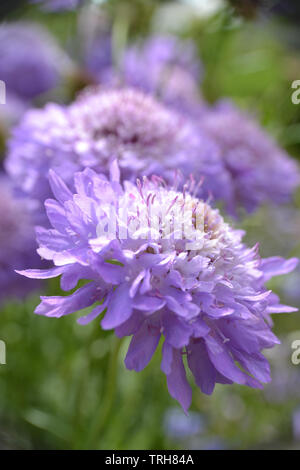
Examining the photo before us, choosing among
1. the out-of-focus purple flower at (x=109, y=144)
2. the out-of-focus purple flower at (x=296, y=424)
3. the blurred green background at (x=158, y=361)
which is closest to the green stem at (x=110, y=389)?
the blurred green background at (x=158, y=361)

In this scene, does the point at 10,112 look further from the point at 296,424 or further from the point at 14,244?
the point at 296,424

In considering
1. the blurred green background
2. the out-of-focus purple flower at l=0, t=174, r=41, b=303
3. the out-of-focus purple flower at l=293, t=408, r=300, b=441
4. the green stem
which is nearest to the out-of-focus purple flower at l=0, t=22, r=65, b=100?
the blurred green background

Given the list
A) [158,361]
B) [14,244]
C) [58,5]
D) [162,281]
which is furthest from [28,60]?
[162,281]

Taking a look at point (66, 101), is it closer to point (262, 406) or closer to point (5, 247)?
point (5, 247)

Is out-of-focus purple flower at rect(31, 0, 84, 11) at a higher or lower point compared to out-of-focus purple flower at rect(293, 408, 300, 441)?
higher

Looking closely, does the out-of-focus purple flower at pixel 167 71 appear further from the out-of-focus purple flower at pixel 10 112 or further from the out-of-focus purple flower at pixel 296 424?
the out-of-focus purple flower at pixel 296 424

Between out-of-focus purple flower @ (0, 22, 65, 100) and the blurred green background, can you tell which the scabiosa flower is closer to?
the blurred green background
